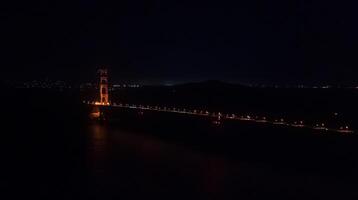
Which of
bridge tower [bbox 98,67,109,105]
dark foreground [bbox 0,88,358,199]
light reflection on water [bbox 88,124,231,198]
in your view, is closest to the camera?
dark foreground [bbox 0,88,358,199]

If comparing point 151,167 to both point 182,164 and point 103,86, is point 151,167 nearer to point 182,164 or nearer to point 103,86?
point 182,164

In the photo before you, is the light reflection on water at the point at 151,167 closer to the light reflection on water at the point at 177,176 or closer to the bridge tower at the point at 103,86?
the light reflection on water at the point at 177,176

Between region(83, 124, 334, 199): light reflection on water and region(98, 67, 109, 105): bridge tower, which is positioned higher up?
region(98, 67, 109, 105): bridge tower

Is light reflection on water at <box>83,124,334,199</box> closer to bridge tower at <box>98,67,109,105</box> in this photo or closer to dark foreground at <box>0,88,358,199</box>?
dark foreground at <box>0,88,358,199</box>

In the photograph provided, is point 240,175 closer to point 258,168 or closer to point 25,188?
point 258,168

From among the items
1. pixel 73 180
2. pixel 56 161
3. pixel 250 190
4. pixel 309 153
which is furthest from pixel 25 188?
pixel 309 153

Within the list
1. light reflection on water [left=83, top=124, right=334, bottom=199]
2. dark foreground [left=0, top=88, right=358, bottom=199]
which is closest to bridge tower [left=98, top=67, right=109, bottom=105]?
dark foreground [left=0, top=88, right=358, bottom=199]

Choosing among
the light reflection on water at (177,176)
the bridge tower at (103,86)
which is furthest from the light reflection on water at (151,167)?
the bridge tower at (103,86)
